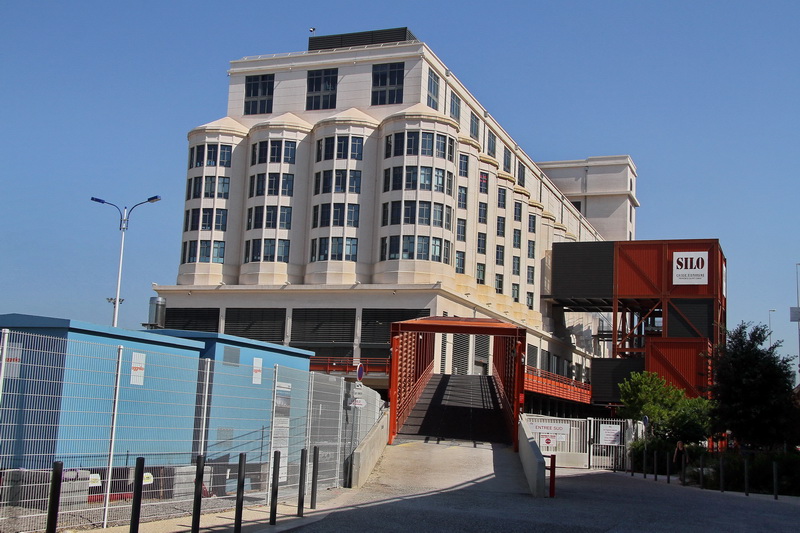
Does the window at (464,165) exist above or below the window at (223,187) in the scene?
above

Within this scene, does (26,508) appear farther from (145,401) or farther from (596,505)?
(596,505)

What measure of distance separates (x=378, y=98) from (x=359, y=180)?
710 cm

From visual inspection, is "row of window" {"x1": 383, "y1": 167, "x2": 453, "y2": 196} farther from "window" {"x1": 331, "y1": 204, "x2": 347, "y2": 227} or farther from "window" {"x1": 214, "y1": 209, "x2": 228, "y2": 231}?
"window" {"x1": 214, "y1": 209, "x2": 228, "y2": 231}

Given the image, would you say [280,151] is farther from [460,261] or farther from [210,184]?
[460,261]

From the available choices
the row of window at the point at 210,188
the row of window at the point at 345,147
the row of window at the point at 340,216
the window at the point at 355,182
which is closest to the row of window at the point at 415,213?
the row of window at the point at 340,216

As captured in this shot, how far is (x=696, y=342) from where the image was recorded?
2328 inches

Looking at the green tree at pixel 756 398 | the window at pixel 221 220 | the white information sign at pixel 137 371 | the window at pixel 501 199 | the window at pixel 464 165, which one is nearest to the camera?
the white information sign at pixel 137 371

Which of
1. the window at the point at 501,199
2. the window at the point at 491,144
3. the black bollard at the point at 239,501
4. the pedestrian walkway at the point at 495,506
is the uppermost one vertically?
the window at the point at 491,144

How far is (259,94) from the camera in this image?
67688 millimetres

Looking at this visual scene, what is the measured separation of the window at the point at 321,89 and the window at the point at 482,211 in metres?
14.6

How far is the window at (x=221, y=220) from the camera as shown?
6419cm

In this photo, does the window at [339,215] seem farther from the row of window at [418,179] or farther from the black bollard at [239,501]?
the black bollard at [239,501]

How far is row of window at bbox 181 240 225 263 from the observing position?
2495 inches

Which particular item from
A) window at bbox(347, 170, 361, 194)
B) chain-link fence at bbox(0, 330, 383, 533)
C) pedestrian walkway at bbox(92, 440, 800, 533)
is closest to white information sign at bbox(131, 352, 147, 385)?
chain-link fence at bbox(0, 330, 383, 533)
